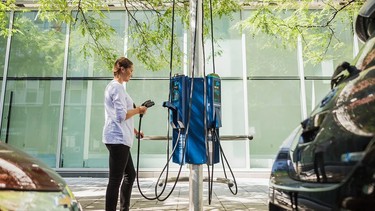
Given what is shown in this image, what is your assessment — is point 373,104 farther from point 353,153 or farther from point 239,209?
point 239,209

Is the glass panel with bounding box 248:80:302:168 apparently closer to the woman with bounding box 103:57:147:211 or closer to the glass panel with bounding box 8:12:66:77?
the glass panel with bounding box 8:12:66:77

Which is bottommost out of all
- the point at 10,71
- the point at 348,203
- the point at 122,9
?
the point at 348,203

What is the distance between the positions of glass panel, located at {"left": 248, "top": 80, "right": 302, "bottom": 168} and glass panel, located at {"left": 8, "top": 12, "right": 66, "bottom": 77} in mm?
6212

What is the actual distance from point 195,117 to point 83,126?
7.96 m

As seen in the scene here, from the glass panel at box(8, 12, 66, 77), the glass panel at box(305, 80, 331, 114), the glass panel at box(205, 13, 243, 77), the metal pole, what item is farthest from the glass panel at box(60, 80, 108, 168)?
the metal pole

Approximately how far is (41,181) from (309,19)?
6282 millimetres

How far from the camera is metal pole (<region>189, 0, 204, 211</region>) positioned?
135 inches

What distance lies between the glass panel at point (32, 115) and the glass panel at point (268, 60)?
616cm

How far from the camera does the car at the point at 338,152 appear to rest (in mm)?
875

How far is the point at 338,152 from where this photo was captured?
3.20ft

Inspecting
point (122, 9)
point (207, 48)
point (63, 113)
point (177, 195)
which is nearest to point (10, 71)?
point (63, 113)

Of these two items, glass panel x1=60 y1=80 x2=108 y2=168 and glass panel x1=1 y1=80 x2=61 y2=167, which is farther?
glass panel x1=1 y1=80 x2=61 y2=167

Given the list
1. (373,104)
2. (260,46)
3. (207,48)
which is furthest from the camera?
(260,46)

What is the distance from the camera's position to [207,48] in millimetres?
10016
